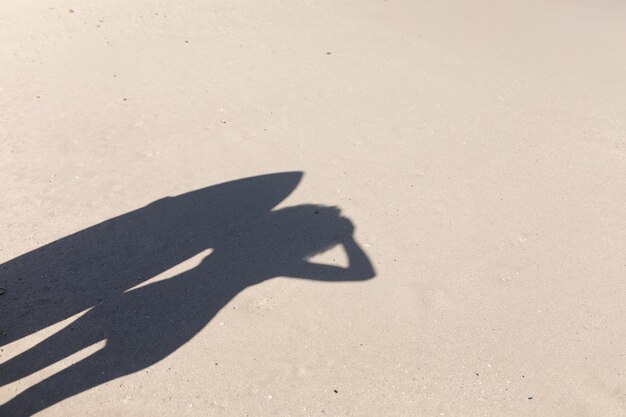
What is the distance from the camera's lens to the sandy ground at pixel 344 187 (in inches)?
134

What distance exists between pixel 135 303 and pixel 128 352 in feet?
1.32

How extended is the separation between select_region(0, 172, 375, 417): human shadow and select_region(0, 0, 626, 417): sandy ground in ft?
0.07

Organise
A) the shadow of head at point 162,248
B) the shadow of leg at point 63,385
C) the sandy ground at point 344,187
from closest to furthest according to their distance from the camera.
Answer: the shadow of leg at point 63,385
the sandy ground at point 344,187
the shadow of head at point 162,248

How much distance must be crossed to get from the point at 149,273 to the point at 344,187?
5.60 ft

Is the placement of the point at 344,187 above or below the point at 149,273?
above

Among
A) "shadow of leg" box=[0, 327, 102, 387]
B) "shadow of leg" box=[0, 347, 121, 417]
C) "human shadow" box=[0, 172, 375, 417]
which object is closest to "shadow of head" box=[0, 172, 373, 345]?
"human shadow" box=[0, 172, 375, 417]

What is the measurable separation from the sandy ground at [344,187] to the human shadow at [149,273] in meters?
0.02

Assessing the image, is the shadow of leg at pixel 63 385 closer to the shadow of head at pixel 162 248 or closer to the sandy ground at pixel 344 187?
the sandy ground at pixel 344 187

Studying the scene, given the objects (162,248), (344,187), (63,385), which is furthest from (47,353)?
(344,187)

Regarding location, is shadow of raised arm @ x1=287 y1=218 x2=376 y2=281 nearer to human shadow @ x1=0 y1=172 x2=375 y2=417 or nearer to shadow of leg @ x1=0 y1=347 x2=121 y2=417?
human shadow @ x1=0 y1=172 x2=375 y2=417

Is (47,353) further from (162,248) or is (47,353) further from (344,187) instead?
(344,187)

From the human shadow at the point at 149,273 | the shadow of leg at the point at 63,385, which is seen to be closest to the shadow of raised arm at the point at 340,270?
the human shadow at the point at 149,273

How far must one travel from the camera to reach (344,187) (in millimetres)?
4973

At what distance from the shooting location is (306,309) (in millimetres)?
3814
